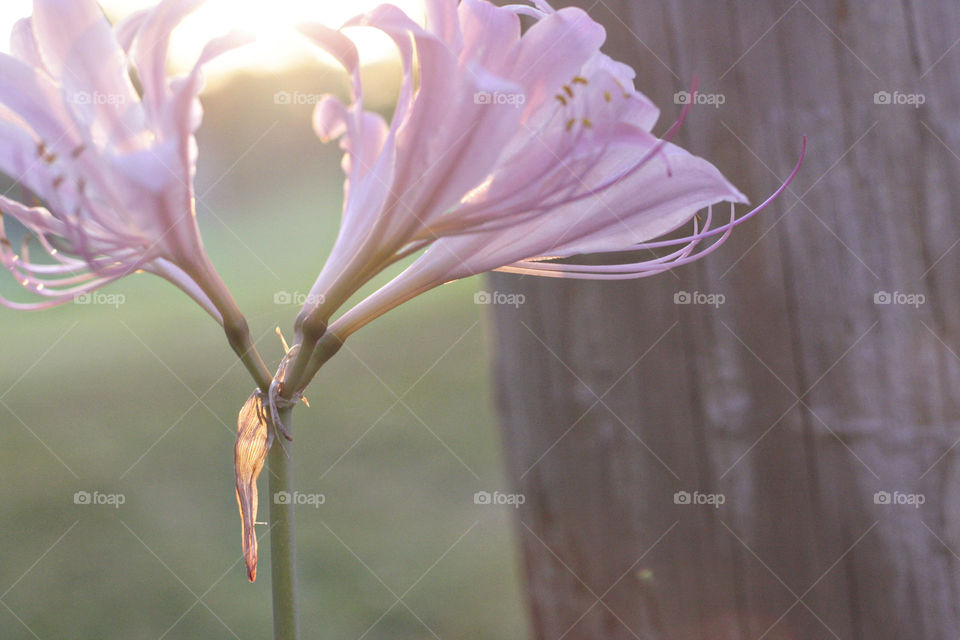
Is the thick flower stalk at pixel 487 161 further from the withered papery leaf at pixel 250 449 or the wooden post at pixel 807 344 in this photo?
the wooden post at pixel 807 344

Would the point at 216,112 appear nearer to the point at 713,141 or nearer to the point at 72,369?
the point at 72,369

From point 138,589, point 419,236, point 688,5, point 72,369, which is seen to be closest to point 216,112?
point 72,369

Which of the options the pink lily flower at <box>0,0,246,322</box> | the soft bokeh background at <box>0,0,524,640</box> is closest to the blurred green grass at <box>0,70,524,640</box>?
the soft bokeh background at <box>0,0,524,640</box>

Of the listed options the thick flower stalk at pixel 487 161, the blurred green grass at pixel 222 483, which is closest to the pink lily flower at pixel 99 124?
the thick flower stalk at pixel 487 161

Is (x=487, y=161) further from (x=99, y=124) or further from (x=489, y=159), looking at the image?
(x=99, y=124)

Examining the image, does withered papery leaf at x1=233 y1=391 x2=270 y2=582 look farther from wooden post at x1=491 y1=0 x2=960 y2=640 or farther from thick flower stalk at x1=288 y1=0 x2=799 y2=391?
wooden post at x1=491 y1=0 x2=960 y2=640

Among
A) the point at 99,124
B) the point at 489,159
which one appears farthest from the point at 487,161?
the point at 99,124
